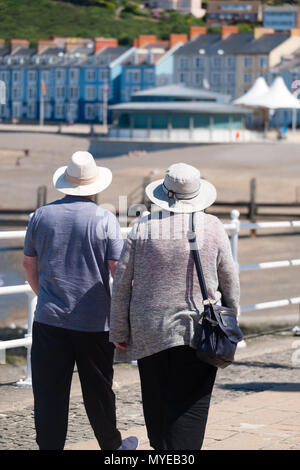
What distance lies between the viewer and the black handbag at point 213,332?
4438mm

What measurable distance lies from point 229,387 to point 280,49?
100069mm

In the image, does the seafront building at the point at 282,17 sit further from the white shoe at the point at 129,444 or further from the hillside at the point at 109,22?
the white shoe at the point at 129,444

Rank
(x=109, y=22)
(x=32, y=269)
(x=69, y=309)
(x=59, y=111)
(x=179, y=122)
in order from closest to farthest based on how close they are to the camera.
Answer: (x=69, y=309), (x=32, y=269), (x=179, y=122), (x=59, y=111), (x=109, y=22)

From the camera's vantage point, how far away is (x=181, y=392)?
452cm

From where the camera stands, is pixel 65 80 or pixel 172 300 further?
pixel 65 80

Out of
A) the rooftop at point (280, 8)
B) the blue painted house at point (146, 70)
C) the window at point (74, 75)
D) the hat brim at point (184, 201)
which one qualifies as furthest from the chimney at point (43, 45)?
the hat brim at point (184, 201)

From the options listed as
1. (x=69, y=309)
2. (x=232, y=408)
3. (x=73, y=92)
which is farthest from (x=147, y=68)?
(x=69, y=309)

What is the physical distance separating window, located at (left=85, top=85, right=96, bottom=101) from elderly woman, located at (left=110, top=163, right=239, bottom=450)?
110943mm

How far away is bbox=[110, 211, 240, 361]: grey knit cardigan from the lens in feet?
14.8

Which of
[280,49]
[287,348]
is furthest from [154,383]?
[280,49]

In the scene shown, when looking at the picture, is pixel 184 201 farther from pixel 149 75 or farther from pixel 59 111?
pixel 59 111

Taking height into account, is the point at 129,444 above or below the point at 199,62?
above

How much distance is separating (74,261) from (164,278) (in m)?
0.58
